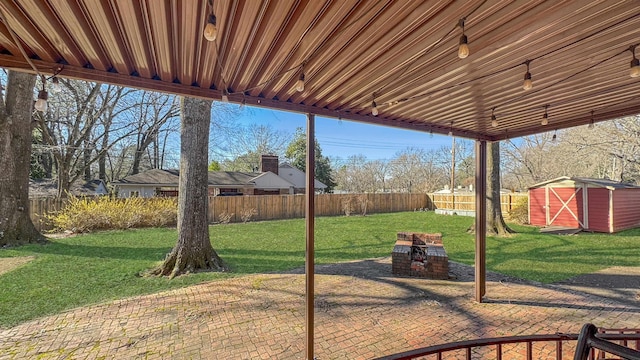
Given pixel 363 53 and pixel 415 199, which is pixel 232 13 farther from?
pixel 415 199

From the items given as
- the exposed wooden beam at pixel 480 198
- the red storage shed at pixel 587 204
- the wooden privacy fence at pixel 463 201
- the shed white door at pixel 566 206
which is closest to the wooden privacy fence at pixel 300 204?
the wooden privacy fence at pixel 463 201

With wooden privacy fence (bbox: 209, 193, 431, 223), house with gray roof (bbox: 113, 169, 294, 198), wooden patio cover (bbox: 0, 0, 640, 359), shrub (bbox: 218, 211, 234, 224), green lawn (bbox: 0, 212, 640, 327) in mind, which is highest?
wooden patio cover (bbox: 0, 0, 640, 359)

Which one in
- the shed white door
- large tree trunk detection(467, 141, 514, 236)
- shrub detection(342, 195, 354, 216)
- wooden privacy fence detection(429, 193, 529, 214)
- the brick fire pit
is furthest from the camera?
shrub detection(342, 195, 354, 216)

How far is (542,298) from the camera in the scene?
4164 mm

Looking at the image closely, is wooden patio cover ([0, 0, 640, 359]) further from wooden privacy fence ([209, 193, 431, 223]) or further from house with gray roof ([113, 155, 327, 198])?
house with gray roof ([113, 155, 327, 198])

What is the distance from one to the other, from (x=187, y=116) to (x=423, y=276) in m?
5.65

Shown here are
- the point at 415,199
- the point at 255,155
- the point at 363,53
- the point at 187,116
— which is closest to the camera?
the point at 363,53

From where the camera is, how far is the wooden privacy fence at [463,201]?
1418 cm

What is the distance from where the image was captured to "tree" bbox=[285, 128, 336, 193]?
79.5 ft

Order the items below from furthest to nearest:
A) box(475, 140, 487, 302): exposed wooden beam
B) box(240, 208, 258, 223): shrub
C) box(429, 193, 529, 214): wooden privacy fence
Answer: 1. box(429, 193, 529, 214): wooden privacy fence
2. box(240, 208, 258, 223): shrub
3. box(475, 140, 487, 302): exposed wooden beam

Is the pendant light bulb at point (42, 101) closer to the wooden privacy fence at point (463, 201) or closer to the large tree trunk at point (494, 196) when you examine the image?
the large tree trunk at point (494, 196)

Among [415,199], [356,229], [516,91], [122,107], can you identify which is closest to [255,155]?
[122,107]

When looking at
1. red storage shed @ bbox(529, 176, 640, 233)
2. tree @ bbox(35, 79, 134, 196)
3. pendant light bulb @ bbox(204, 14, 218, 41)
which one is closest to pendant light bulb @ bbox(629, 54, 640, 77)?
pendant light bulb @ bbox(204, 14, 218, 41)

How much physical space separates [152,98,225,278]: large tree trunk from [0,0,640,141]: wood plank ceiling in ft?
12.5
